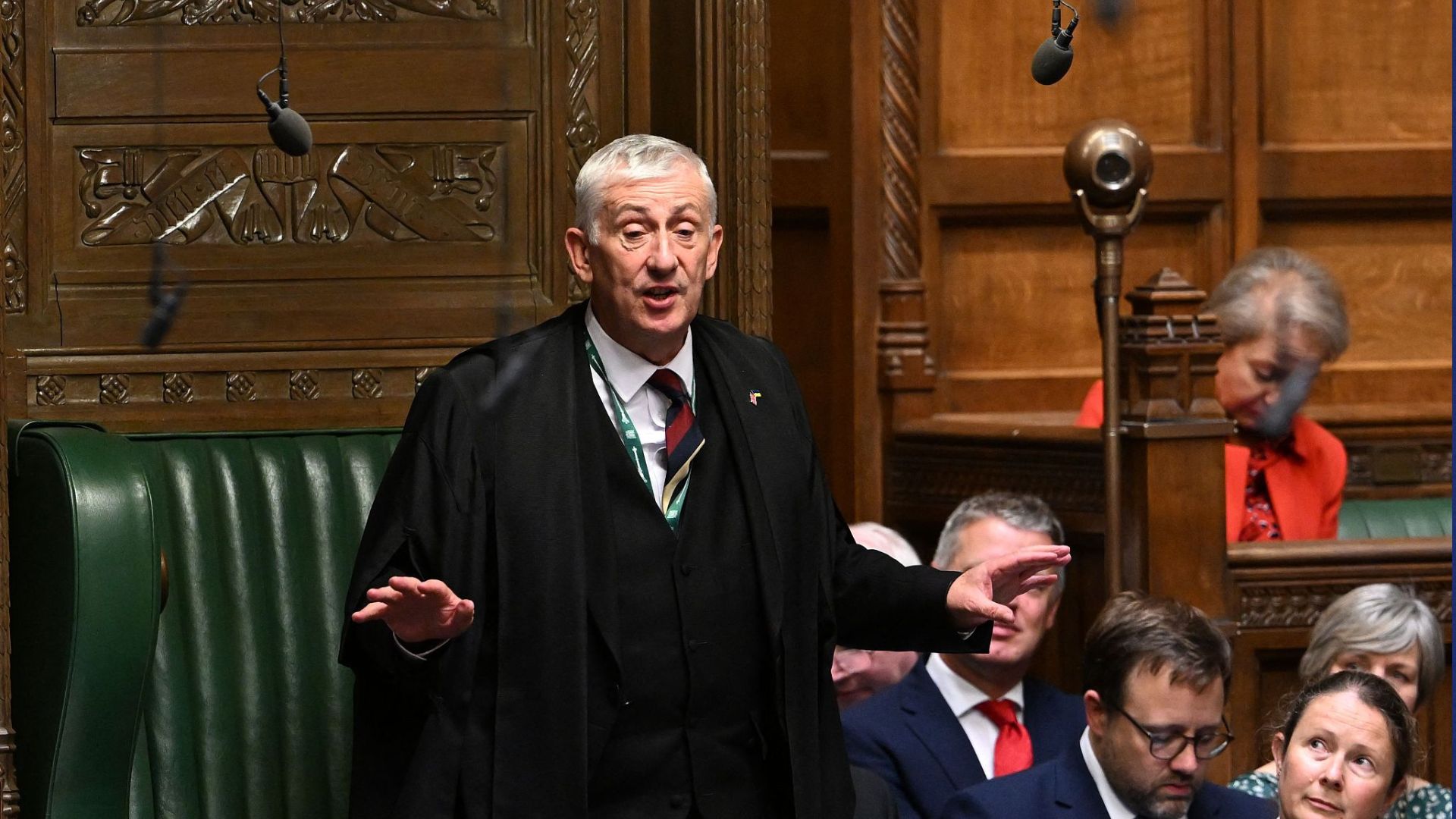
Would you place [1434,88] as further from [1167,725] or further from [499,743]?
[499,743]

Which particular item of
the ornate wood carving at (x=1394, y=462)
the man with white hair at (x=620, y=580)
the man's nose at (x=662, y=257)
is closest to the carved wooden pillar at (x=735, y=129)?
the man with white hair at (x=620, y=580)

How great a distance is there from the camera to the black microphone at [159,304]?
3443 millimetres

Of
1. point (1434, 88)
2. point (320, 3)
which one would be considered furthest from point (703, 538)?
point (1434, 88)

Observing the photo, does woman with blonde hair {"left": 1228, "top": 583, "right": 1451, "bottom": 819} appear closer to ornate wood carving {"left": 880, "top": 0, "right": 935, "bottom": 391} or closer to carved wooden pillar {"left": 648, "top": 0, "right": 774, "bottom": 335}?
carved wooden pillar {"left": 648, "top": 0, "right": 774, "bottom": 335}

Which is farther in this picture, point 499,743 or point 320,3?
point 320,3

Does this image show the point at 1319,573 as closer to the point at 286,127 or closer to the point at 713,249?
the point at 713,249

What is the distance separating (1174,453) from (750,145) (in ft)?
3.05

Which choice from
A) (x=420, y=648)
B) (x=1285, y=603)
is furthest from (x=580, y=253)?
(x=1285, y=603)

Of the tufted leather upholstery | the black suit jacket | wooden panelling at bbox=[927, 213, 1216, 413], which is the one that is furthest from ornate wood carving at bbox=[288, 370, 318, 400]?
the tufted leather upholstery

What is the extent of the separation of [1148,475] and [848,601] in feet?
3.58

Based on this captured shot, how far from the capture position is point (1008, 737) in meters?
3.54

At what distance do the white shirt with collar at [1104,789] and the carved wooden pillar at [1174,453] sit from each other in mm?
564

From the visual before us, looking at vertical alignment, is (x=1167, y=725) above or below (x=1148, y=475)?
below

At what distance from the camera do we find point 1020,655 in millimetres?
3516
